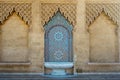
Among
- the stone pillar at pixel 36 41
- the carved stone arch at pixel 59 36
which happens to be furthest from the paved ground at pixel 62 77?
the carved stone arch at pixel 59 36

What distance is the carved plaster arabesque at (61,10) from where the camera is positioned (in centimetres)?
935

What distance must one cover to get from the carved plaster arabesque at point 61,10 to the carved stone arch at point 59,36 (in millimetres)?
167

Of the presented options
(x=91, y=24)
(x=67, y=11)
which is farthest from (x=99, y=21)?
(x=67, y=11)

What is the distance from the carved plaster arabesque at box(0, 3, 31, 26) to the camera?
932 cm

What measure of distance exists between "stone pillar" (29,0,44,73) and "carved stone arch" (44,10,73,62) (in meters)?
0.28

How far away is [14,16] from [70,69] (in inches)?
117

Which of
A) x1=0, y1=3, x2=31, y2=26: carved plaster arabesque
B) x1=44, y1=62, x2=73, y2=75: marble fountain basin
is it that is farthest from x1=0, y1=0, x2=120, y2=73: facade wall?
x1=44, y1=62, x2=73, y2=75: marble fountain basin

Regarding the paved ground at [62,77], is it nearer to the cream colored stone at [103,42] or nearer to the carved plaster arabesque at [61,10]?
the cream colored stone at [103,42]

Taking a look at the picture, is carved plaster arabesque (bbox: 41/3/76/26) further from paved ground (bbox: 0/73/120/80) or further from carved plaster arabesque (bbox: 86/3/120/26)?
paved ground (bbox: 0/73/120/80)

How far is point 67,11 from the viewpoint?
9406 mm

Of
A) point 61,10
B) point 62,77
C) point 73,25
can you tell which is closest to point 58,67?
point 62,77

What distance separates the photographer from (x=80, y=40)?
921 cm

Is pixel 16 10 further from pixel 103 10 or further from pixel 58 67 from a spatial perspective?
pixel 103 10

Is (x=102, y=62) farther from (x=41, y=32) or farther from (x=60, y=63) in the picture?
(x=41, y=32)
